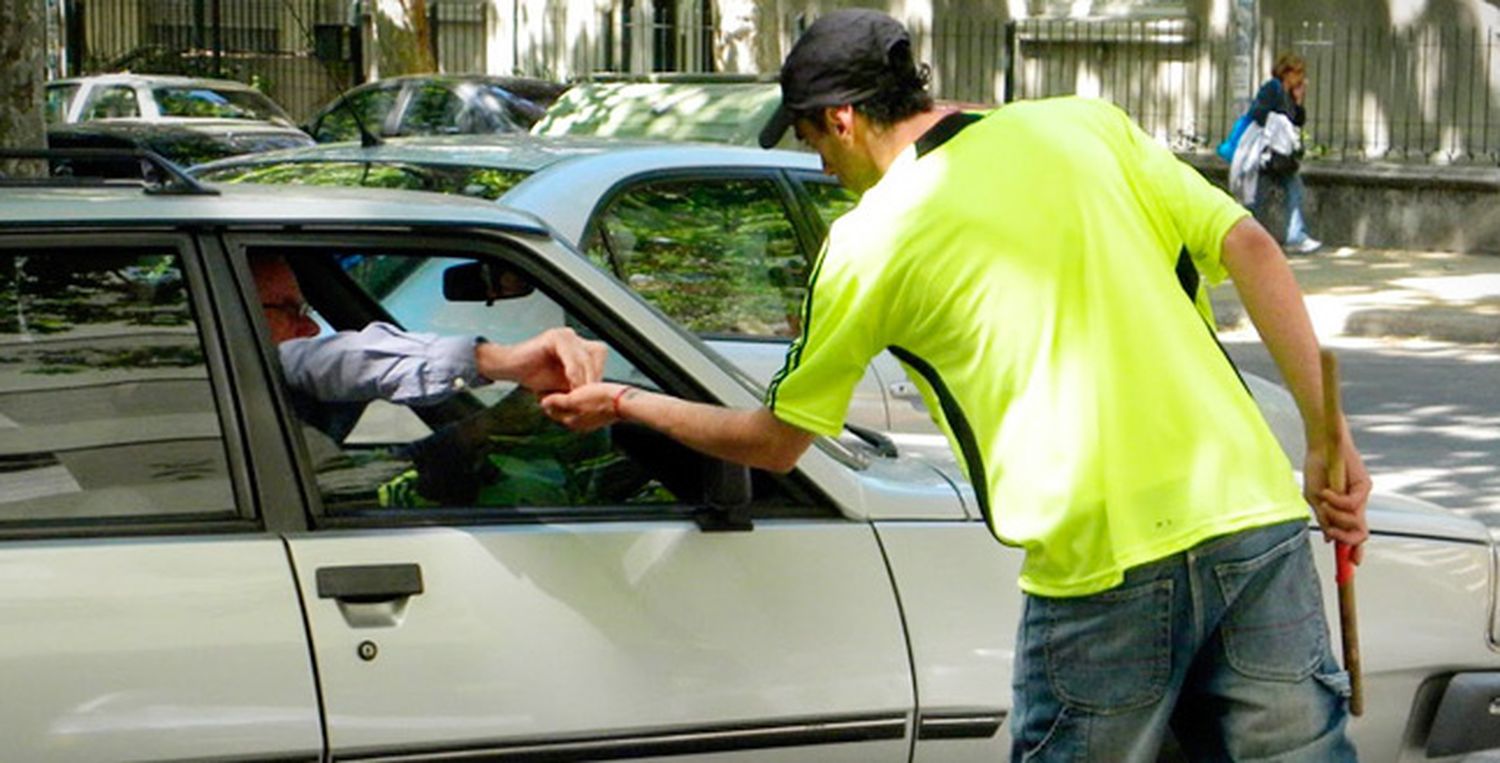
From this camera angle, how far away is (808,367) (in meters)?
3.85

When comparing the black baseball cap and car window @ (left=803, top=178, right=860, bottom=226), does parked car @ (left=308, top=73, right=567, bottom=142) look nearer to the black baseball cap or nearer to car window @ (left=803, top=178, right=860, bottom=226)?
car window @ (left=803, top=178, right=860, bottom=226)

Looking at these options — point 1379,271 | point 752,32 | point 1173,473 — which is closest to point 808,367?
point 1173,473

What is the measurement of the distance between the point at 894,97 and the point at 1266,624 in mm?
929

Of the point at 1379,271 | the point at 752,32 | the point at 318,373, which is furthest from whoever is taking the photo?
the point at 752,32

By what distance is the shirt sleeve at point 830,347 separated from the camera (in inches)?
148

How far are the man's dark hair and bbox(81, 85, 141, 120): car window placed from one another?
76.2ft

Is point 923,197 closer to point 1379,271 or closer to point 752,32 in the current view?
point 1379,271

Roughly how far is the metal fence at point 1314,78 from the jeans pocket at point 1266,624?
19.0m

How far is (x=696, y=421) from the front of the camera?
13.4ft

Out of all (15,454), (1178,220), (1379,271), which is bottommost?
(1379,271)

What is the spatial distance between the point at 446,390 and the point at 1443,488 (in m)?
6.97

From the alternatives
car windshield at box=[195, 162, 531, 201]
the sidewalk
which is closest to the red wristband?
car windshield at box=[195, 162, 531, 201]

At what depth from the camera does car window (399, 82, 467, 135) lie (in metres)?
22.3

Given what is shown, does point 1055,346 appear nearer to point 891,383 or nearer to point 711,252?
point 891,383
